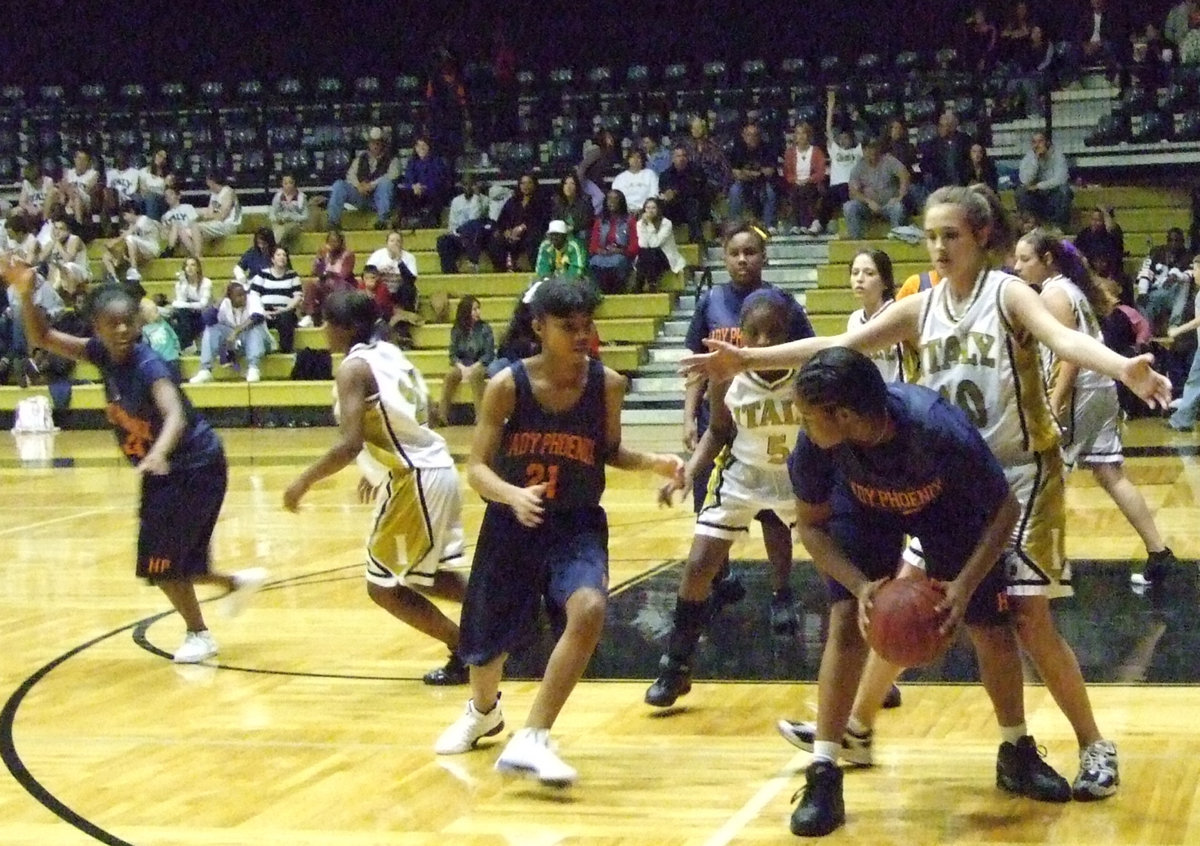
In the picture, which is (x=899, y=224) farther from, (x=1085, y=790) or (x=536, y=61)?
(x=1085, y=790)

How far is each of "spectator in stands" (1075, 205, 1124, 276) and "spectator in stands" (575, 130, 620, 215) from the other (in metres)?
5.15

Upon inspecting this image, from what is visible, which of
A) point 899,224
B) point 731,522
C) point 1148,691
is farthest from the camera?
point 899,224

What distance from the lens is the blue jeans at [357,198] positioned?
19672 mm

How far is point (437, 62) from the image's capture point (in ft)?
71.0

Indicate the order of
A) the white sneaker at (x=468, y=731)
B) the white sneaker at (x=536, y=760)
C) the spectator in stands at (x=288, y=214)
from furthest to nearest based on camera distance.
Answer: the spectator in stands at (x=288, y=214) < the white sneaker at (x=468, y=731) < the white sneaker at (x=536, y=760)

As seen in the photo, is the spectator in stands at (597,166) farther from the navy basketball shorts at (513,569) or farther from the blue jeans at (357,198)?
the navy basketball shorts at (513,569)

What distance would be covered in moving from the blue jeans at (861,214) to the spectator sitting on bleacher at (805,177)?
1.47ft

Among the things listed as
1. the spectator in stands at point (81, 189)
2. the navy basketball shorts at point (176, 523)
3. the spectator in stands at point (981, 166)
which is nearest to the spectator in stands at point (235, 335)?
the spectator in stands at point (81, 189)

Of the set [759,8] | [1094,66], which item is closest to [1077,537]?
[1094,66]

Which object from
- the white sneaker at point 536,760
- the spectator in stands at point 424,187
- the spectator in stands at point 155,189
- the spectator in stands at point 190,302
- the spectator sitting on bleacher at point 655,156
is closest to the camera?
the white sneaker at point 536,760

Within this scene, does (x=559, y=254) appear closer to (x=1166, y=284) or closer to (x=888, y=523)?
(x=1166, y=284)

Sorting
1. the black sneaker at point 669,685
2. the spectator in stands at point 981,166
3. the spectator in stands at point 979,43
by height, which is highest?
the spectator in stands at point 979,43

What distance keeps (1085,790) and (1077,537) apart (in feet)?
15.5

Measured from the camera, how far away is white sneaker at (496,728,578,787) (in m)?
4.52
